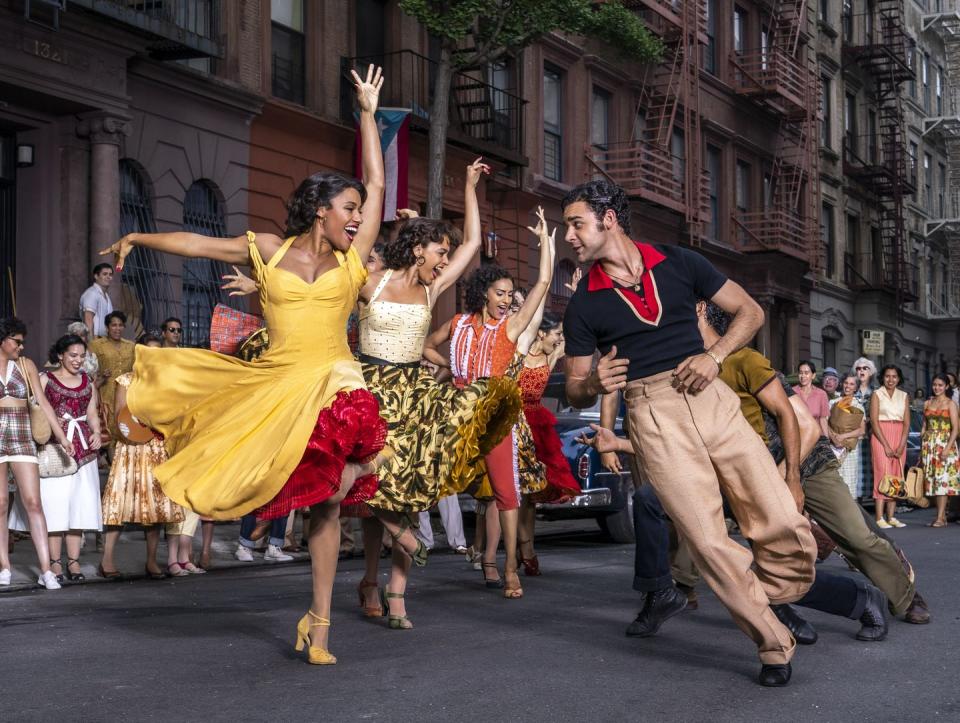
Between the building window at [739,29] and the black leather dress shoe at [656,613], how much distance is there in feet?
102

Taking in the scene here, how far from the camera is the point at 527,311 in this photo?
9.15 m

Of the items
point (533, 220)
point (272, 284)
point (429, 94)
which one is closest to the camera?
point (272, 284)

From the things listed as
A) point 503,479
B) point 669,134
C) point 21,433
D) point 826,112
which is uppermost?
point 826,112

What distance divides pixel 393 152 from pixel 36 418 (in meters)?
12.1

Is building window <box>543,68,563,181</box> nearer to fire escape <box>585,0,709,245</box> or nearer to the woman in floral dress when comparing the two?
fire escape <box>585,0,709,245</box>

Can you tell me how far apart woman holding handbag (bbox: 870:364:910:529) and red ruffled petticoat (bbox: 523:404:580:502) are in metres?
7.73

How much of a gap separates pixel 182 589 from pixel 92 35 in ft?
28.2

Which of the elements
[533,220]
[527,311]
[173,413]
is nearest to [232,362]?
[173,413]

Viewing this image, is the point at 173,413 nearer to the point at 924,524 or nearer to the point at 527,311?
the point at 527,311

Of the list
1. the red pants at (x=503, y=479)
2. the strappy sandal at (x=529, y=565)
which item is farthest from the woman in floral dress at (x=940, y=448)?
the red pants at (x=503, y=479)

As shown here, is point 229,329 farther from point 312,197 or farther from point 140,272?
point 140,272

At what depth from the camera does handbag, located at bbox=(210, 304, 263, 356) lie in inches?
284

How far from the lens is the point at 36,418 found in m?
10.3

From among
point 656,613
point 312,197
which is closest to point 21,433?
point 312,197
